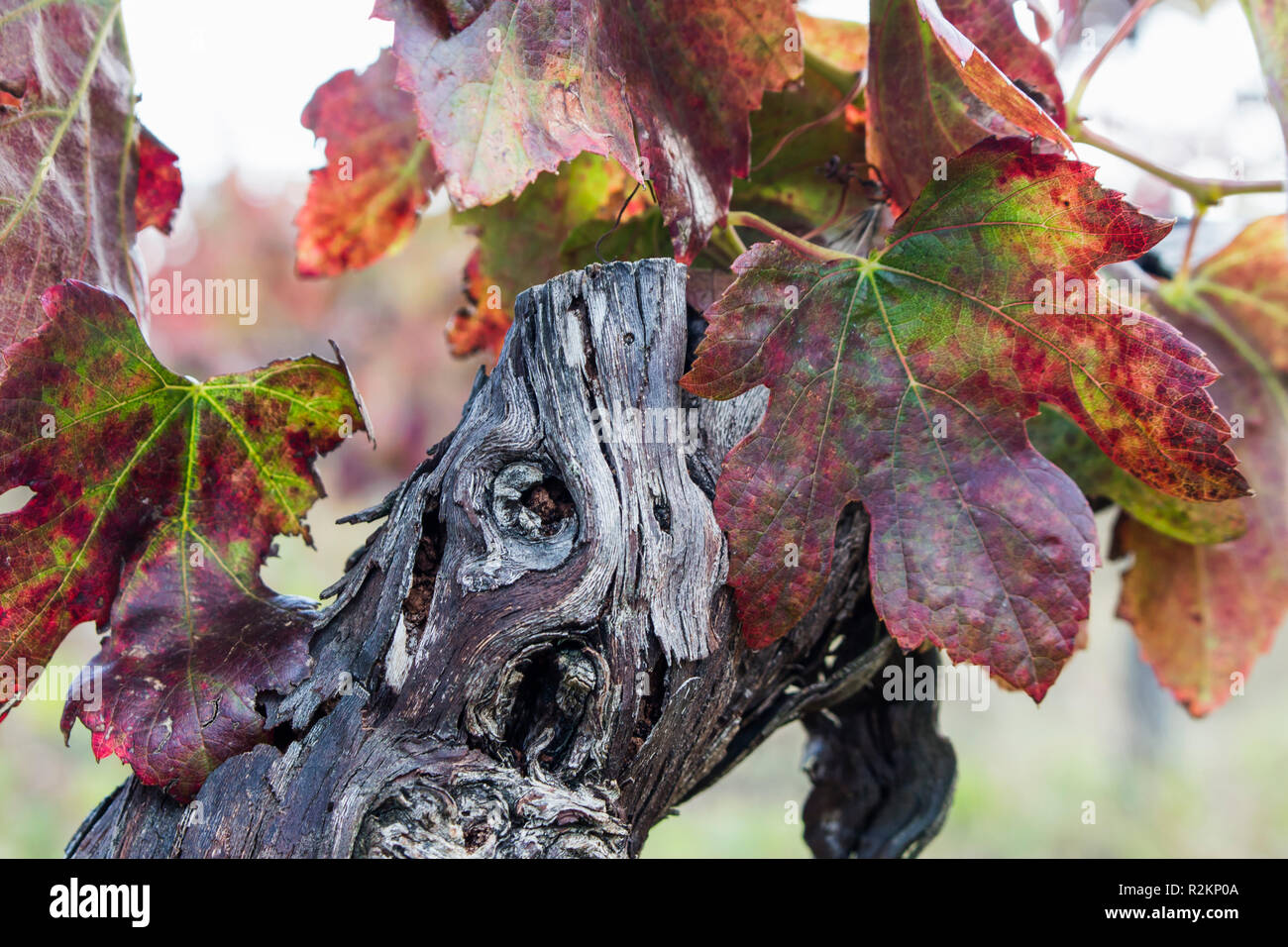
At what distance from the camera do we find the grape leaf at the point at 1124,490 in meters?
0.93

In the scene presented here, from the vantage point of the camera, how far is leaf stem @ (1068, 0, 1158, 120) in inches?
31.8

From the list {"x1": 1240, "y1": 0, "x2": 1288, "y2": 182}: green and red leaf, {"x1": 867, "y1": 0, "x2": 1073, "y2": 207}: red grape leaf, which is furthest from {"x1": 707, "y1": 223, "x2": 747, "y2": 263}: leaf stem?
{"x1": 1240, "y1": 0, "x2": 1288, "y2": 182}: green and red leaf

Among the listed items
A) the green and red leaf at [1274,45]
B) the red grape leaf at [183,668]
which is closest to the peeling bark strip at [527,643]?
the red grape leaf at [183,668]

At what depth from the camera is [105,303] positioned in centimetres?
70

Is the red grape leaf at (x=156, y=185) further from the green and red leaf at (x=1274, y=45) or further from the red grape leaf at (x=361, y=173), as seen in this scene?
the green and red leaf at (x=1274, y=45)

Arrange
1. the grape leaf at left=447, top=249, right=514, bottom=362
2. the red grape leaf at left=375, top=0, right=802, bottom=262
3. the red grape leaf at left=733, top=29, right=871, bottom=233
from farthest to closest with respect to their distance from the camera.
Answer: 1. the grape leaf at left=447, top=249, right=514, bottom=362
2. the red grape leaf at left=733, top=29, right=871, bottom=233
3. the red grape leaf at left=375, top=0, right=802, bottom=262

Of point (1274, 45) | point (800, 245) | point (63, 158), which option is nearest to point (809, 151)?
point (800, 245)

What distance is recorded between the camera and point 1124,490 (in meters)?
0.96

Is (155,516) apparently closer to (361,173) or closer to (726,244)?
(361,173)

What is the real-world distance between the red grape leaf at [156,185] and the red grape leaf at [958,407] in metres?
0.62

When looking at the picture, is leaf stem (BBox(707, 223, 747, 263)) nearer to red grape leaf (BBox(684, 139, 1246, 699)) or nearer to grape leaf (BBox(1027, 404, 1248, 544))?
red grape leaf (BBox(684, 139, 1246, 699))

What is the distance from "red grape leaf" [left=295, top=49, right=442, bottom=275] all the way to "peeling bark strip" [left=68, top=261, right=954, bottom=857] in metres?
0.37
